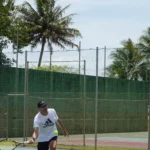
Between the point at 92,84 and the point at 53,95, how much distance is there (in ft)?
8.07

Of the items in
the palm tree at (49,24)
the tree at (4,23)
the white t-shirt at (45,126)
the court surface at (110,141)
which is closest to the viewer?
the white t-shirt at (45,126)

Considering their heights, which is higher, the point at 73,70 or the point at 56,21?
the point at 56,21

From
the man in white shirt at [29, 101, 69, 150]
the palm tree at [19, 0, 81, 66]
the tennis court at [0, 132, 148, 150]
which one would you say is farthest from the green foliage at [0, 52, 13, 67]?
the palm tree at [19, 0, 81, 66]

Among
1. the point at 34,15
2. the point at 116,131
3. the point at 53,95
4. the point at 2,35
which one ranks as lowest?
the point at 116,131

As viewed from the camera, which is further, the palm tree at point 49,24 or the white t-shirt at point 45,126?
the palm tree at point 49,24

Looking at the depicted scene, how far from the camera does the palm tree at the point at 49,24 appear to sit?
42969 millimetres

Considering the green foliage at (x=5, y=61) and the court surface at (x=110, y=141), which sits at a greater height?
the green foliage at (x=5, y=61)

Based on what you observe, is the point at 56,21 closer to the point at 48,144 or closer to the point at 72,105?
the point at 72,105

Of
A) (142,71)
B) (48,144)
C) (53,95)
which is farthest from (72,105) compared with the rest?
(48,144)

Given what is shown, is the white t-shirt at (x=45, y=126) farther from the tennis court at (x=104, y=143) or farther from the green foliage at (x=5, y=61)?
the green foliage at (x=5, y=61)

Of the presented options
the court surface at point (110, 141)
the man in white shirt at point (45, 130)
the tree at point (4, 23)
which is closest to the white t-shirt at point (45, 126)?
the man in white shirt at point (45, 130)

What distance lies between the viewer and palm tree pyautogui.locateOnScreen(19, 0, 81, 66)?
42969mm

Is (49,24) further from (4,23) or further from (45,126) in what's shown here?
(45,126)

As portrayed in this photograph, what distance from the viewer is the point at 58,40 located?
145 feet
